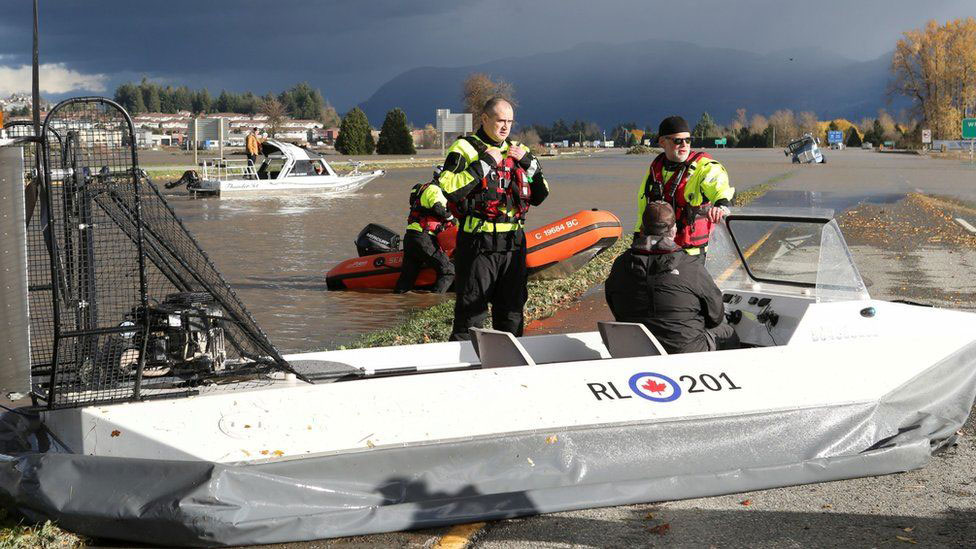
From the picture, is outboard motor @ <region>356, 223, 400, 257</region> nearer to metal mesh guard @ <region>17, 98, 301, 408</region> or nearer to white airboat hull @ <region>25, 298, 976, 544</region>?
metal mesh guard @ <region>17, 98, 301, 408</region>

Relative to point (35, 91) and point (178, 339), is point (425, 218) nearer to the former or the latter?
point (178, 339)

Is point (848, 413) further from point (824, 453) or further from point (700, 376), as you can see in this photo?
point (700, 376)

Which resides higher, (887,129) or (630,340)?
(887,129)

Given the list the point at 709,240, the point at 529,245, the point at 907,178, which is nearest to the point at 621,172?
the point at 907,178

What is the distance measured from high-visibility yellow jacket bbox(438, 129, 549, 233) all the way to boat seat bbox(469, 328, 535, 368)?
38.9 inches

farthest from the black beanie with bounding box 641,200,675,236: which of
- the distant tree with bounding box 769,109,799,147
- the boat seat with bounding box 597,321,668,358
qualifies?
the distant tree with bounding box 769,109,799,147

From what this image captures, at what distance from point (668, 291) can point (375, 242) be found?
812 cm

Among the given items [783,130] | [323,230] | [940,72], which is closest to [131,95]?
[783,130]

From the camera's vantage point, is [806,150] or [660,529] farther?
[806,150]

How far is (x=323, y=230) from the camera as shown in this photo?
21062mm

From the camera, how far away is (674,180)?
7008mm

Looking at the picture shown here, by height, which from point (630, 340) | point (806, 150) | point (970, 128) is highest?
point (970, 128)

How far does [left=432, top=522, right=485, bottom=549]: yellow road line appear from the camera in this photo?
4.53m

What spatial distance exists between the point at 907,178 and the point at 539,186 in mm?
36960
